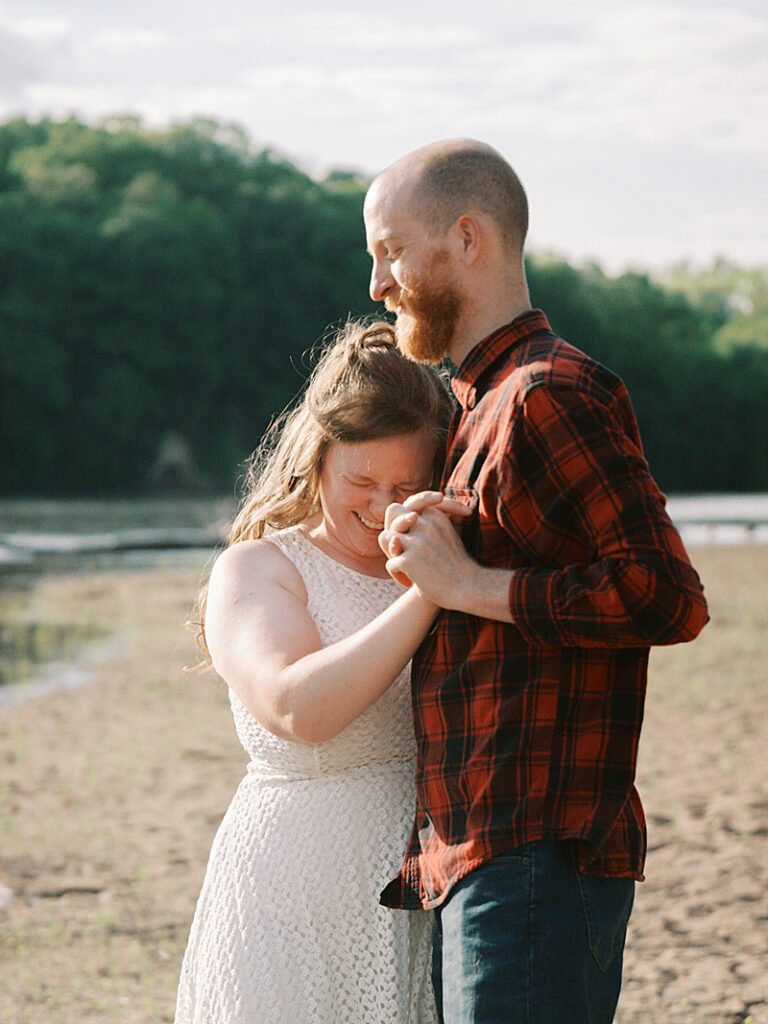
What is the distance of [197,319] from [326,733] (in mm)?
68595

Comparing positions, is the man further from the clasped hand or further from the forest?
the forest

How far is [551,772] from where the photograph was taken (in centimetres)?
235

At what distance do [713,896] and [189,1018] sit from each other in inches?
173

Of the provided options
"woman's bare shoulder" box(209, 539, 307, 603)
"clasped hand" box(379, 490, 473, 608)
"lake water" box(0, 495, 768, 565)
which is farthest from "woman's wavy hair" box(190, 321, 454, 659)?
"lake water" box(0, 495, 768, 565)

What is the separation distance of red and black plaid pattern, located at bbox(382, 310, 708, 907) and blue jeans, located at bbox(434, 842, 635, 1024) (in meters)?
0.03

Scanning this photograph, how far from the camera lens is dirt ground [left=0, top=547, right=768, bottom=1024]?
19.2 ft

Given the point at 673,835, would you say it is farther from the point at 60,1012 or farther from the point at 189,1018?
the point at 189,1018

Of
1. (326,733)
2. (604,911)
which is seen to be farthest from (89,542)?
(604,911)

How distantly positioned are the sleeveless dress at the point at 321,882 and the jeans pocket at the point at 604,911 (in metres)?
0.36

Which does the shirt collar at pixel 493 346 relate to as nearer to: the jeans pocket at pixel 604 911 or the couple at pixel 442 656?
the couple at pixel 442 656

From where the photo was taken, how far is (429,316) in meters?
2.61

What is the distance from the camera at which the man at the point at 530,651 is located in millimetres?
2311

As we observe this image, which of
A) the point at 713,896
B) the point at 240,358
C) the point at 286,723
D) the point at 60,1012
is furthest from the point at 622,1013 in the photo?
the point at 240,358

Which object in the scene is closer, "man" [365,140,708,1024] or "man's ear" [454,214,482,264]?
"man" [365,140,708,1024]
